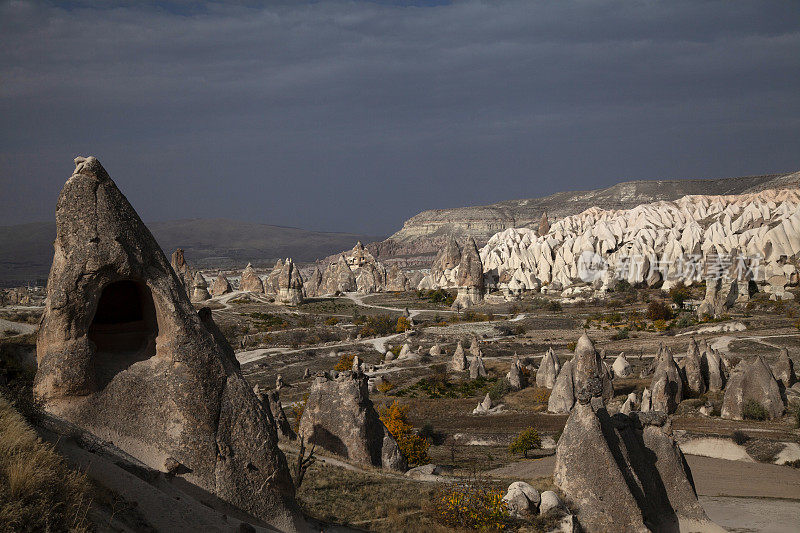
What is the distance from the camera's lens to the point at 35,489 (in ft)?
15.4

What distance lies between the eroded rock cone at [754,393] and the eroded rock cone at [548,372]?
840cm

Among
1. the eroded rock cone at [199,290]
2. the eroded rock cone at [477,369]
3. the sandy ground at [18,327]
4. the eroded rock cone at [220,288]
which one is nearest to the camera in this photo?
the sandy ground at [18,327]

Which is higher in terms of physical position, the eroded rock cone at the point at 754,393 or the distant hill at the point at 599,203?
the distant hill at the point at 599,203

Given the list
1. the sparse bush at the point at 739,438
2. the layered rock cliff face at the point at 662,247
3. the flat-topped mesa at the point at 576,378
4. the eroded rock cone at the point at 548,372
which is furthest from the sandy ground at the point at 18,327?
the layered rock cliff face at the point at 662,247

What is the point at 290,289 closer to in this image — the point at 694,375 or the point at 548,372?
the point at 548,372

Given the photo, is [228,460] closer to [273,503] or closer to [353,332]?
[273,503]

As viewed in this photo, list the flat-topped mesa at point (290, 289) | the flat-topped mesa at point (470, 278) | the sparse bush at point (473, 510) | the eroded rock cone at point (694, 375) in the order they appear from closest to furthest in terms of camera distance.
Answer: the sparse bush at point (473, 510) → the eroded rock cone at point (694, 375) → the flat-topped mesa at point (290, 289) → the flat-topped mesa at point (470, 278)

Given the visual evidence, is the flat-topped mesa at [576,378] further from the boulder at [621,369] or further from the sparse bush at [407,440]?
the sparse bush at [407,440]

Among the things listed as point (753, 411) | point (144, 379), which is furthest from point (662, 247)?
point (144, 379)

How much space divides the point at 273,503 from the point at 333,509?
3.55 meters

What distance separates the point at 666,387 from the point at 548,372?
6934 millimetres

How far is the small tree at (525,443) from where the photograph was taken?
22.3 metres

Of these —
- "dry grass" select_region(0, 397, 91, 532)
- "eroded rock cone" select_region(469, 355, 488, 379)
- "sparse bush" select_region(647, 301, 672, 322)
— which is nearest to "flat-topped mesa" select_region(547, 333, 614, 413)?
"eroded rock cone" select_region(469, 355, 488, 379)

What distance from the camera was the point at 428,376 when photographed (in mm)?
37812
